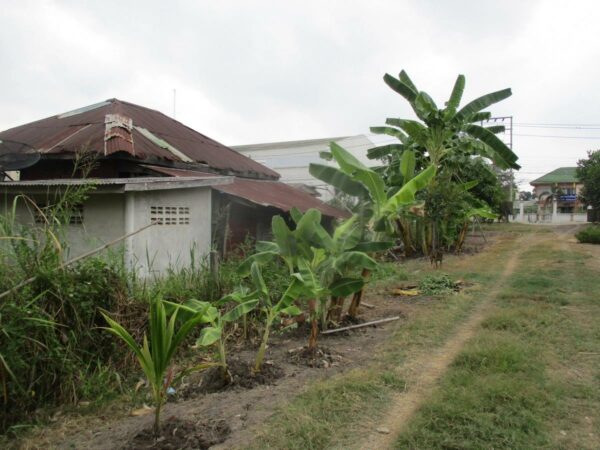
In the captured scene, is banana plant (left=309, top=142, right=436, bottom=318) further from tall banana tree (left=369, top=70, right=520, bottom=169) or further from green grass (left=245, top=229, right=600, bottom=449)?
tall banana tree (left=369, top=70, right=520, bottom=169)

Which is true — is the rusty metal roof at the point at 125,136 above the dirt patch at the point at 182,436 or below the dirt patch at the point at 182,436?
above

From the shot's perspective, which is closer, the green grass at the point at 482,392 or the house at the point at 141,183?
the green grass at the point at 482,392

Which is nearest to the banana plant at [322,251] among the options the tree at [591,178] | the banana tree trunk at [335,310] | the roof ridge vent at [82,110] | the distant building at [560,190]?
the banana tree trunk at [335,310]

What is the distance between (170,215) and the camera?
8.28m

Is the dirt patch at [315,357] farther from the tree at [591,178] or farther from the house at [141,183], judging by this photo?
the tree at [591,178]

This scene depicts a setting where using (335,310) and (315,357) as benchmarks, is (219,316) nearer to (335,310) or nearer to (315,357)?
(315,357)

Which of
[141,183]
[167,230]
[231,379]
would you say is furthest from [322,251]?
[167,230]

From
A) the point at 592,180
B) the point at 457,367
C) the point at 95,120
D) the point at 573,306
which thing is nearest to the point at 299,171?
the point at 592,180

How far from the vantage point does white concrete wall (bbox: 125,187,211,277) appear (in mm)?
7527

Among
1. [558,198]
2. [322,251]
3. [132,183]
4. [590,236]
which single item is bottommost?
[590,236]

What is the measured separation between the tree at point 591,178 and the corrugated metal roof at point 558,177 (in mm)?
24978

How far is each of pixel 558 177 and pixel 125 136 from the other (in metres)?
61.2

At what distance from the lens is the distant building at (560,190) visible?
51.7 m

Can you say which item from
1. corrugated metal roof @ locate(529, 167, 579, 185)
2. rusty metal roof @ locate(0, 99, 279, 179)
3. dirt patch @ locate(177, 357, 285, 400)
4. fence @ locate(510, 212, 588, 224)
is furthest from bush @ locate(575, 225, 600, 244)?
corrugated metal roof @ locate(529, 167, 579, 185)
